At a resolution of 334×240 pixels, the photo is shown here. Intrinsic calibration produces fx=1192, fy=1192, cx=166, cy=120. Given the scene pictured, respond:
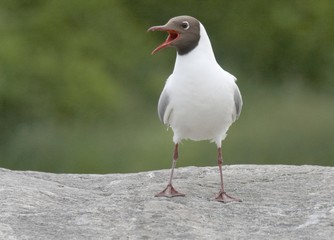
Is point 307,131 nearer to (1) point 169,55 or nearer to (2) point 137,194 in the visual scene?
(1) point 169,55

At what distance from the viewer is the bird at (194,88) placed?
3.48 metres

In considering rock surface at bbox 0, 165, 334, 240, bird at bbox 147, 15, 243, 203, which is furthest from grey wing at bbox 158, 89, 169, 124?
rock surface at bbox 0, 165, 334, 240

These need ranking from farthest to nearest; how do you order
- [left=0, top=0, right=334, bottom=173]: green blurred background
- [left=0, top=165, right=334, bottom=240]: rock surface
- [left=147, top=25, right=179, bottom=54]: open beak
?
[left=0, top=0, right=334, bottom=173]: green blurred background < [left=147, top=25, right=179, bottom=54]: open beak < [left=0, top=165, right=334, bottom=240]: rock surface

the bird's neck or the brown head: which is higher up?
the brown head

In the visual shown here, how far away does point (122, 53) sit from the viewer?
7.86 m

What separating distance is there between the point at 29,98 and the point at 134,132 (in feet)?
2.92

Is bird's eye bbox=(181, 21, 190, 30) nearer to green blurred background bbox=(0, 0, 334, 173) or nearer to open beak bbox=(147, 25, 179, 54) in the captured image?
open beak bbox=(147, 25, 179, 54)

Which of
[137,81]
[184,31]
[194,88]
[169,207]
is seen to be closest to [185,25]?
[184,31]

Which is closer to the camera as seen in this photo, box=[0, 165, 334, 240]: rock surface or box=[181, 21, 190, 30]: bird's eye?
box=[0, 165, 334, 240]: rock surface

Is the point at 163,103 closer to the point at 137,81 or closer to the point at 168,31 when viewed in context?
the point at 168,31

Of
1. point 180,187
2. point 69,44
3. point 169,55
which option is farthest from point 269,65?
point 180,187

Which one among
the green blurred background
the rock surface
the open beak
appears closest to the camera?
the rock surface

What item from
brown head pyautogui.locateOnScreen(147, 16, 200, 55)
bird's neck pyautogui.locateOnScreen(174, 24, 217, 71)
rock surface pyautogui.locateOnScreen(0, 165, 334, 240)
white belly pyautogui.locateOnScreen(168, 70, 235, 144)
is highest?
brown head pyautogui.locateOnScreen(147, 16, 200, 55)

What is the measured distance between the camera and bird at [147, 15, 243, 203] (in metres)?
3.48
